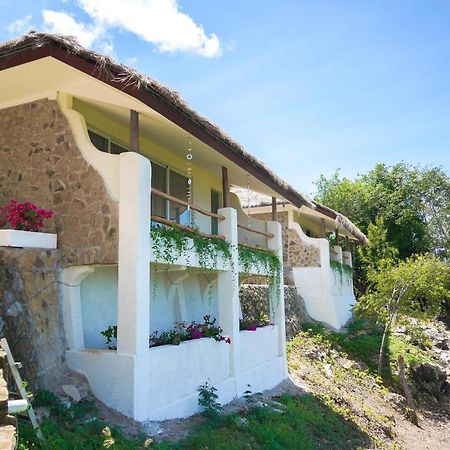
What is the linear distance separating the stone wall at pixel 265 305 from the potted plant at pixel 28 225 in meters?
8.07

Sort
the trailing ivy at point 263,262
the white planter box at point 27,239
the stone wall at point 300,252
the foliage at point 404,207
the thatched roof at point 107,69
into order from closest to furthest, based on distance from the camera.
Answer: the thatched roof at point 107,69, the white planter box at point 27,239, the trailing ivy at point 263,262, the stone wall at point 300,252, the foliage at point 404,207

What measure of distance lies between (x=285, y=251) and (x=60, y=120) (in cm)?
1403

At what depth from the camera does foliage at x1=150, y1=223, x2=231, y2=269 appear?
805cm

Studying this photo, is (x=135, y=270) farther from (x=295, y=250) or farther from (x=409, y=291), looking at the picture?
(x=295, y=250)

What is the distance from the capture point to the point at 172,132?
9.48 m

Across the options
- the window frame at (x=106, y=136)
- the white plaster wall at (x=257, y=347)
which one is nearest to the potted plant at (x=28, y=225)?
the window frame at (x=106, y=136)

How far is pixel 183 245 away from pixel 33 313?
8.94 ft

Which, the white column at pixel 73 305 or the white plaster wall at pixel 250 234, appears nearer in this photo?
the white column at pixel 73 305

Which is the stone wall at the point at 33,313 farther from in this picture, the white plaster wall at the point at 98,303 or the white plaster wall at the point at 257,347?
the white plaster wall at the point at 257,347

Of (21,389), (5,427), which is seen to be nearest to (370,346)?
(21,389)

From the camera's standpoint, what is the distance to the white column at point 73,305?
771 centimetres

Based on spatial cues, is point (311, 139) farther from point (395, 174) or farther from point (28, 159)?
point (395, 174)

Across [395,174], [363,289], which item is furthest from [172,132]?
[395,174]

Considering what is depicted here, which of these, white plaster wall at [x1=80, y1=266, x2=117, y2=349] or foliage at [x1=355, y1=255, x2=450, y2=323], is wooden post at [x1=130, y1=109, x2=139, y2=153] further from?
foliage at [x1=355, y1=255, x2=450, y2=323]
